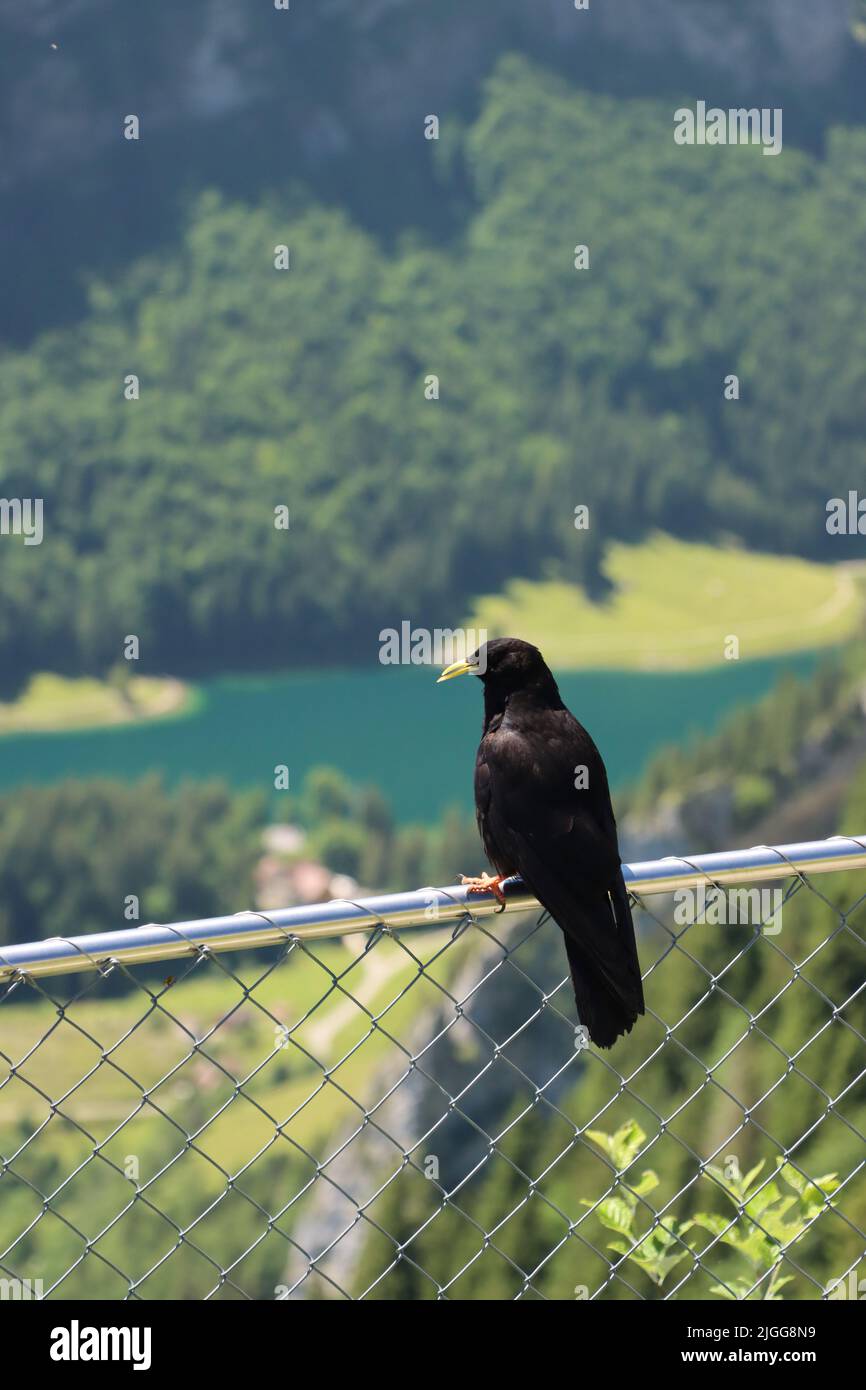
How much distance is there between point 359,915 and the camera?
10.6 ft

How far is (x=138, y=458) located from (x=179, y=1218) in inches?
3315

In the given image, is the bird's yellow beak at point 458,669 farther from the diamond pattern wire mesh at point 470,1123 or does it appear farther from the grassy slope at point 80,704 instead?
the grassy slope at point 80,704

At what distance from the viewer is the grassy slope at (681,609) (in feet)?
389

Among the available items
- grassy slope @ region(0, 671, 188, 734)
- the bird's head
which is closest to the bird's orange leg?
the bird's head

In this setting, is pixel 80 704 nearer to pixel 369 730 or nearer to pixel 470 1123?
pixel 369 730

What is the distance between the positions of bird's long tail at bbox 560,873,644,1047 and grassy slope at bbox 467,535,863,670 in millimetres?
109792

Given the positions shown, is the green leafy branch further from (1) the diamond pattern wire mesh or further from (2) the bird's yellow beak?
(2) the bird's yellow beak

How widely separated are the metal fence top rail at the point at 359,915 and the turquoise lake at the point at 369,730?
9974 centimetres

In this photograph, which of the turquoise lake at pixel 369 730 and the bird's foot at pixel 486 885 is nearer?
the bird's foot at pixel 486 885

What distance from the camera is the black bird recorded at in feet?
12.6

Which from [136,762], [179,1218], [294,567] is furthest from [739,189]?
[179,1218]

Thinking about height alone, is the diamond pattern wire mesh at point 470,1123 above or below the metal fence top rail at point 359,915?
below

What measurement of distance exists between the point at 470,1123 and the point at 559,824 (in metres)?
1.23

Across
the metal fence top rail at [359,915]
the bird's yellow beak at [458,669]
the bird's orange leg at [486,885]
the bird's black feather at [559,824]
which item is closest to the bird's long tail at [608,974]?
the bird's black feather at [559,824]
